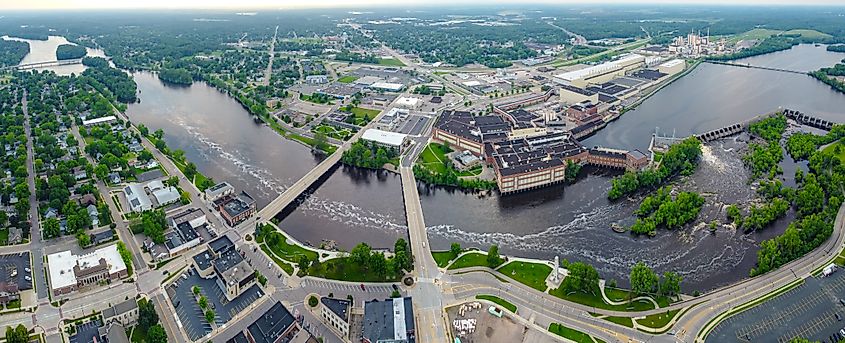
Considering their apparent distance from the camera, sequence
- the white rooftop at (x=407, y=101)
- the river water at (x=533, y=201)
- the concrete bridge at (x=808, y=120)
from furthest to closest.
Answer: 1. the white rooftop at (x=407, y=101)
2. the concrete bridge at (x=808, y=120)
3. the river water at (x=533, y=201)

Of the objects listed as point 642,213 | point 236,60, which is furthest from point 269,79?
point 642,213

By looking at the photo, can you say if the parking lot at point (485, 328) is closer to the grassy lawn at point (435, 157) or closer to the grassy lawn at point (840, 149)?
the grassy lawn at point (435, 157)

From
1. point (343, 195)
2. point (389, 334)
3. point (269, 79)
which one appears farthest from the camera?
point (269, 79)

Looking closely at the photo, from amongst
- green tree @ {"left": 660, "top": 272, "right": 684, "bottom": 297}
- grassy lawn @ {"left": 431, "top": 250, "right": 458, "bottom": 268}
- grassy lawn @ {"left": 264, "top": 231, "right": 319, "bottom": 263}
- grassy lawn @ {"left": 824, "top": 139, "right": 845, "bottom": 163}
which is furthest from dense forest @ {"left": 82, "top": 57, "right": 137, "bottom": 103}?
grassy lawn @ {"left": 824, "top": 139, "right": 845, "bottom": 163}

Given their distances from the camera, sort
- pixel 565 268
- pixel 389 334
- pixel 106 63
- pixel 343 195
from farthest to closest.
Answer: pixel 106 63 < pixel 343 195 < pixel 565 268 < pixel 389 334

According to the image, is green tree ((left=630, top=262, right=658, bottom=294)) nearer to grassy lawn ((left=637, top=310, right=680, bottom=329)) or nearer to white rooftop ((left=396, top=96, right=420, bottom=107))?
grassy lawn ((left=637, top=310, right=680, bottom=329))

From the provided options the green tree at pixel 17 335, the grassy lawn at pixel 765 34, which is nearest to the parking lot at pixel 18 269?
the green tree at pixel 17 335

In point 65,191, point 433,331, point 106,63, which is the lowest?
point 433,331

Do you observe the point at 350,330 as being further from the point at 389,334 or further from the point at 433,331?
the point at 433,331
